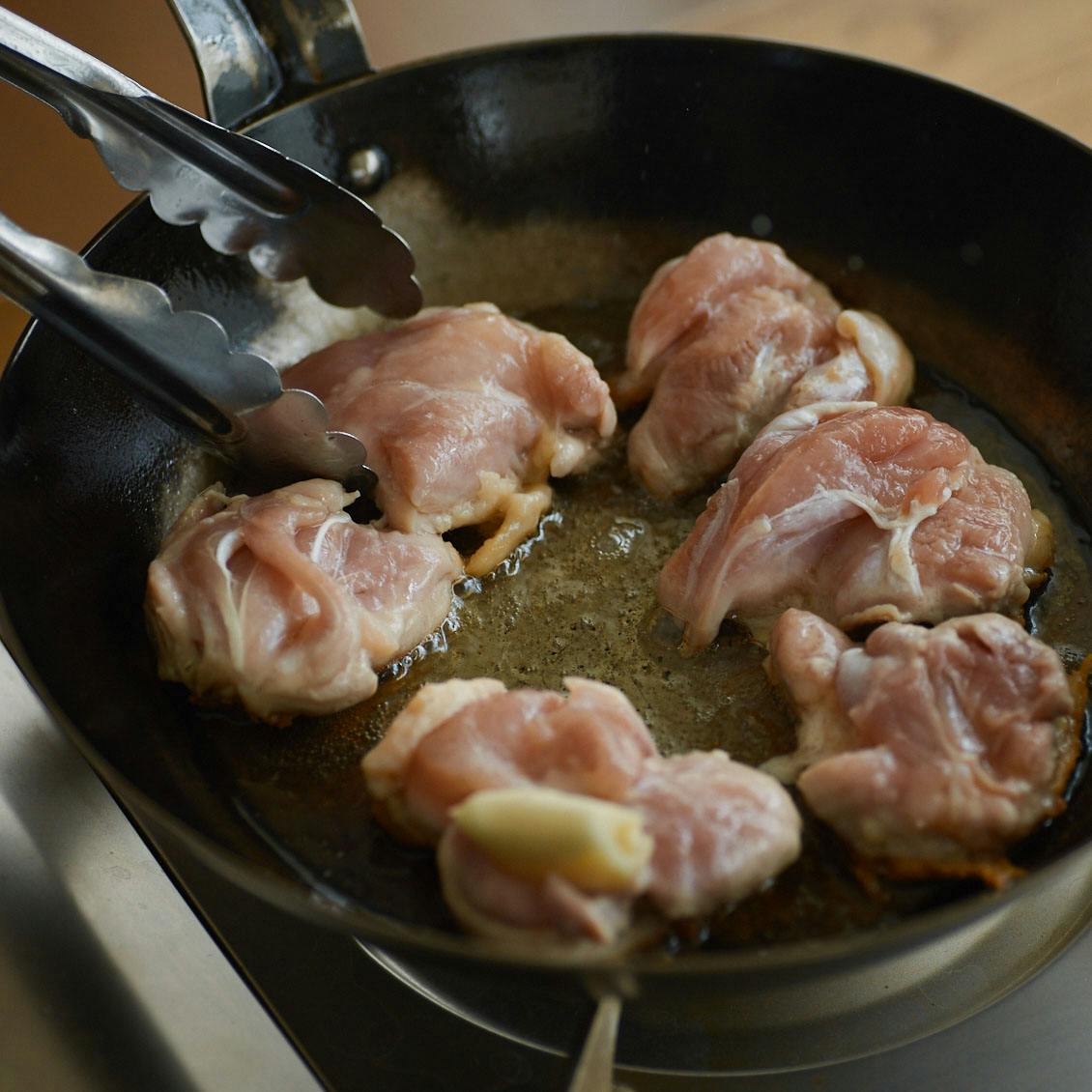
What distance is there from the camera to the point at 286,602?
1.76m

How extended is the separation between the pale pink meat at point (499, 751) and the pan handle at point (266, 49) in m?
1.31

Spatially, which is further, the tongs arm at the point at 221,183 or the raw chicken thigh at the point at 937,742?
the tongs arm at the point at 221,183

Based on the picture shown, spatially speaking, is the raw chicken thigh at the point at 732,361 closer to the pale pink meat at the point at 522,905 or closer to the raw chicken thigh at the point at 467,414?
the raw chicken thigh at the point at 467,414

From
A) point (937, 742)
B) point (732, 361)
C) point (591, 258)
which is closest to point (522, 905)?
point (937, 742)

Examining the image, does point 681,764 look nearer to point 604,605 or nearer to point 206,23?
point 604,605

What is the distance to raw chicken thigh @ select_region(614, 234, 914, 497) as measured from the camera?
2.06m

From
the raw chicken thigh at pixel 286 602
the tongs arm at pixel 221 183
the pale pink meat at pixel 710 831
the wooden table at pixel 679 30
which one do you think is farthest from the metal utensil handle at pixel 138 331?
the wooden table at pixel 679 30

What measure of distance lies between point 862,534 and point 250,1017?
1.15 m

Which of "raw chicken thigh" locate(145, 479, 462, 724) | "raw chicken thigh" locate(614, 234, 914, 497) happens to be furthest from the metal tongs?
"raw chicken thigh" locate(614, 234, 914, 497)

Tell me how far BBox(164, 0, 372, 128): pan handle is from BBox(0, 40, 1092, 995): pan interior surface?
0.07 metres

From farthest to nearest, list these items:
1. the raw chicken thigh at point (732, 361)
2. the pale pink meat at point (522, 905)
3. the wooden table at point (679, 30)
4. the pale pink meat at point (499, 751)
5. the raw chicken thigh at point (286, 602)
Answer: the wooden table at point (679, 30) → the raw chicken thigh at point (732, 361) → the raw chicken thigh at point (286, 602) → the pale pink meat at point (499, 751) → the pale pink meat at point (522, 905)

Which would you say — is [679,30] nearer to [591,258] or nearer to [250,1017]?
[591,258]

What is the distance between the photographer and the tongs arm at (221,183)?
5.92ft

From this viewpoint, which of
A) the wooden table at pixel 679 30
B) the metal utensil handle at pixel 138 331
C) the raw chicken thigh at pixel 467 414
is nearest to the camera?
the metal utensil handle at pixel 138 331
